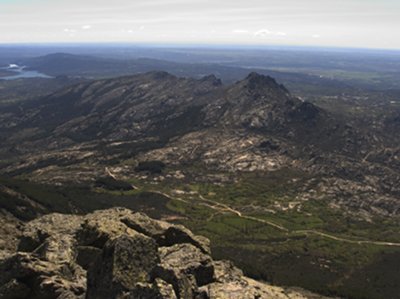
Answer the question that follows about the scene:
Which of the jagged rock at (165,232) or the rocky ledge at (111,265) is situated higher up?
the rocky ledge at (111,265)

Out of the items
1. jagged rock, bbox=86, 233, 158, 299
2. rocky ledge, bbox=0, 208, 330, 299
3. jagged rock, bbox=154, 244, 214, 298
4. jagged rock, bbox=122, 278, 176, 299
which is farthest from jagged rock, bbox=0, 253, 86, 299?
jagged rock, bbox=154, 244, 214, 298

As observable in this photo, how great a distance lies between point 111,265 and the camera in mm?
40094

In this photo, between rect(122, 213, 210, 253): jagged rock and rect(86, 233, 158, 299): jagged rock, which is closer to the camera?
rect(86, 233, 158, 299): jagged rock

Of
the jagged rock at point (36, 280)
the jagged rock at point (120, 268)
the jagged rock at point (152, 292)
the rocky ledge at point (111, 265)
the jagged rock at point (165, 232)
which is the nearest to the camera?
the jagged rock at point (152, 292)

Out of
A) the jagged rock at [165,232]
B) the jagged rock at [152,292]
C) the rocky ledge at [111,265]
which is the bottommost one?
the jagged rock at [165,232]

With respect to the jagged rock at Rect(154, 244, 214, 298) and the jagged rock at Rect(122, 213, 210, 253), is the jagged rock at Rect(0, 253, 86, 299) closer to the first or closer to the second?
the jagged rock at Rect(154, 244, 214, 298)

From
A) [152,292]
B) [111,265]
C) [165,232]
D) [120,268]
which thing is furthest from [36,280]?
[165,232]

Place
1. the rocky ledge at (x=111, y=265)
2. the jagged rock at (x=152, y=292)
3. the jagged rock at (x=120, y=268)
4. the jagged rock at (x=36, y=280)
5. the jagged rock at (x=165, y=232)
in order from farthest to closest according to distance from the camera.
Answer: the jagged rock at (x=165, y=232), the jagged rock at (x=36, y=280), the rocky ledge at (x=111, y=265), the jagged rock at (x=120, y=268), the jagged rock at (x=152, y=292)

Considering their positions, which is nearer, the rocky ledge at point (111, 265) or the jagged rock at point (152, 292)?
the jagged rock at point (152, 292)

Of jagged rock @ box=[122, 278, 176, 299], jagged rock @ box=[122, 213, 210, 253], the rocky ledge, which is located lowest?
jagged rock @ box=[122, 213, 210, 253]

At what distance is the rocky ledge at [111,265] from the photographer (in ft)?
131

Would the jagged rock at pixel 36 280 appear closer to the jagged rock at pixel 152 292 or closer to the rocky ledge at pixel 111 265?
the rocky ledge at pixel 111 265

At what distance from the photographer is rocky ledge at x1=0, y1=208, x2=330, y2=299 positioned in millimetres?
40000

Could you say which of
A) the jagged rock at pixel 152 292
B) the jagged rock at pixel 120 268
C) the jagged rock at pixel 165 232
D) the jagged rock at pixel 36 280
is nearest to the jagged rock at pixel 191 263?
the jagged rock at pixel 120 268
